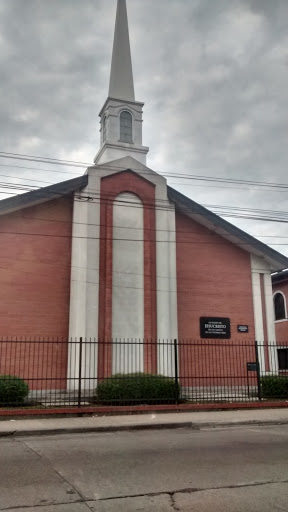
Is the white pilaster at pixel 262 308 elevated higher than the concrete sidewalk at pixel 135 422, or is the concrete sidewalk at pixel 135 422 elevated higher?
the white pilaster at pixel 262 308

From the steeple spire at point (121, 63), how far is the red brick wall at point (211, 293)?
24.8ft

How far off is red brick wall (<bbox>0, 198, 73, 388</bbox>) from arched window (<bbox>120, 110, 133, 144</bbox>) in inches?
217

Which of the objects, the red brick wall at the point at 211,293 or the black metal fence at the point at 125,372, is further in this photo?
the red brick wall at the point at 211,293

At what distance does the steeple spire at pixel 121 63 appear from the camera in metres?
24.9

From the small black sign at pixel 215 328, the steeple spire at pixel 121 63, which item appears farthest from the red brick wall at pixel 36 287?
the steeple spire at pixel 121 63

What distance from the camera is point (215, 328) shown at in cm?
2180

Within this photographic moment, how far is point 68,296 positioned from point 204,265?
6869 mm

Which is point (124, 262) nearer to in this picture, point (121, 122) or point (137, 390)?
point (137, 390)

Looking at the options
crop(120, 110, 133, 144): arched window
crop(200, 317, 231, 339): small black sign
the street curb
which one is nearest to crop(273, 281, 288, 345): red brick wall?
crop(200, 317, 231, 339): small black sign

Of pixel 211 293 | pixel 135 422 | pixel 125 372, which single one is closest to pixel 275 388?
pixel 125 372

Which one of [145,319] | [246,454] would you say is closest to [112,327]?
[145,319]

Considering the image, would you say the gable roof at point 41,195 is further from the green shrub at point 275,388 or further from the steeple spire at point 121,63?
the green shrub at point 275,388

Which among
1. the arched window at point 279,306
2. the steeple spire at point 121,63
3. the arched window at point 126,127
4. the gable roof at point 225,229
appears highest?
the steeple spire at point 121,63

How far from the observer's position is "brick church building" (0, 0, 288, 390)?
1931 cm
